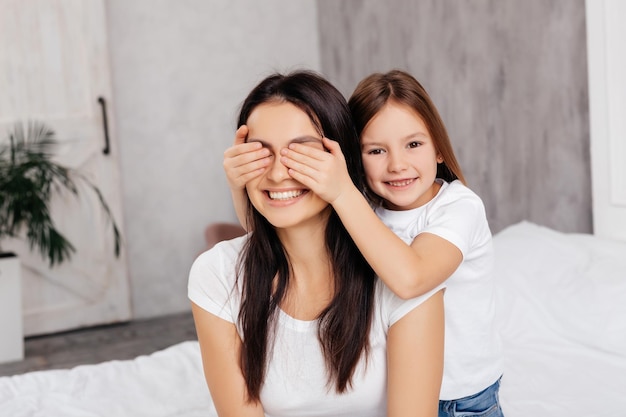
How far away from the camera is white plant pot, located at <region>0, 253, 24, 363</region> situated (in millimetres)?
3732

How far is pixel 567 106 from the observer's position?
2771mm

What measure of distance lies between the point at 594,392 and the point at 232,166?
1115 millimetres

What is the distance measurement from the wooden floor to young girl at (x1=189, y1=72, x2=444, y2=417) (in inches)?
103

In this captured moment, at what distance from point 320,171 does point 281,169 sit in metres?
0.09

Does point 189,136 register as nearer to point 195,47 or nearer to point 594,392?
point 195,47

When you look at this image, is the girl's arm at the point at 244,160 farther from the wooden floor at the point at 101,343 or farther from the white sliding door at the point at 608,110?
the wooden floor at the point at 101,343

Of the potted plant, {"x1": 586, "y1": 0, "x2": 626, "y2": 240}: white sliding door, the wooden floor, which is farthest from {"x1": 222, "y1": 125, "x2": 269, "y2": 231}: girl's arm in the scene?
the potted plant

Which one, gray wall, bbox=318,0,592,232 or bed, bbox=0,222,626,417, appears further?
gray wall, bbox=318,0,592,232

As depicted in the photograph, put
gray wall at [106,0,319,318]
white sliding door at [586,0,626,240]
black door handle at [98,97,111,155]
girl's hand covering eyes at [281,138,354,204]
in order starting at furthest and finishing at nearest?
gray wall at [106,0,319,318] → black door handle at [98,97,111,155] → white sliding door at [586,0,626,240] → girl's hand covering eyes at [281,138,354,204]

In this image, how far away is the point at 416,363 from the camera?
1183mm

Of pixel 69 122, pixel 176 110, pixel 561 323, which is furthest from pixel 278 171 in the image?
pixel 176 110

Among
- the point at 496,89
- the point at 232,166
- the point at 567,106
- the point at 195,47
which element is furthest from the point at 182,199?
the point at 232,166

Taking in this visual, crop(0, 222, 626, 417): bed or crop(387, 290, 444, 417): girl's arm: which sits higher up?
crop(387, 290, 444, 417): girl's arm

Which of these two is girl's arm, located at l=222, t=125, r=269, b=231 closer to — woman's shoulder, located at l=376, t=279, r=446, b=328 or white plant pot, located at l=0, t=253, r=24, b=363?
woman's shoulder, located at l=376, t=279, r=446, b=328
